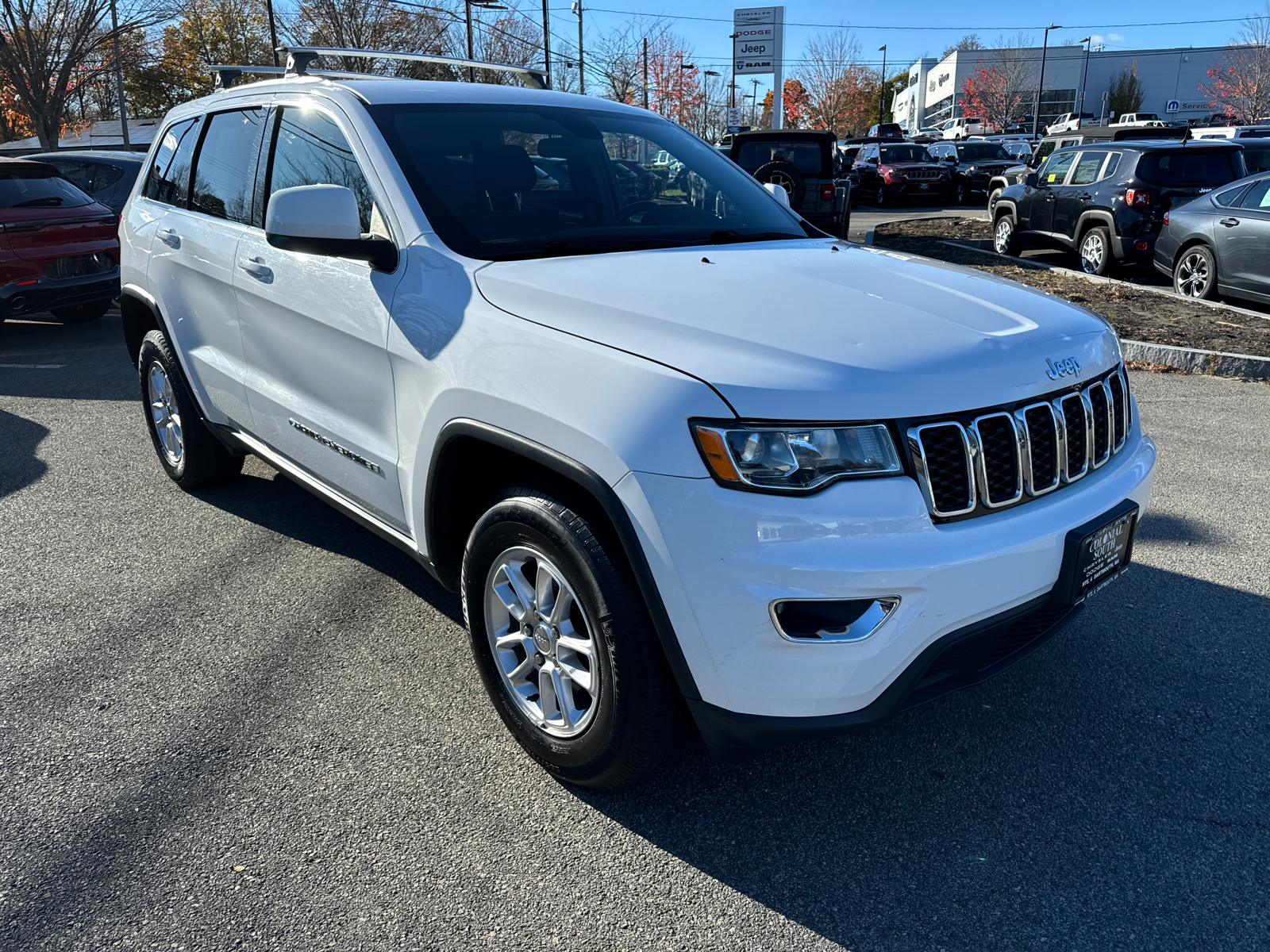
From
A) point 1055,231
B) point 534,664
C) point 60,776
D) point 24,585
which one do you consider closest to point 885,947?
point 534,664

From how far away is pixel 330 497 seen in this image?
3531 mm

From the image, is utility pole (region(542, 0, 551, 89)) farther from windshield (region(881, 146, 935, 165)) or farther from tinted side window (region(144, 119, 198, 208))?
tinted side window (region(144, 119, 198, 208))

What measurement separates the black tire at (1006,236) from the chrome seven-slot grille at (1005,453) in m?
12.0

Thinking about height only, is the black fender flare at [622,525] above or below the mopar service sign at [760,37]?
below

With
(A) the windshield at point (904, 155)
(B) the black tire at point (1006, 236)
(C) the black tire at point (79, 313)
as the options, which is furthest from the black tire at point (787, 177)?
(A) the windshield at point (904, 155)

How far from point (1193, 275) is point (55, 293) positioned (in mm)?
11427

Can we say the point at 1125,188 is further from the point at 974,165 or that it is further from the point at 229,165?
the point at 974,165

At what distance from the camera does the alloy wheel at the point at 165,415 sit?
15.9ft

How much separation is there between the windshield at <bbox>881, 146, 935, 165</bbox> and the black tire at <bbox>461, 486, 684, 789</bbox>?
25617 millimetres

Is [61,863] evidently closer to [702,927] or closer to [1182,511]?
[702,927]

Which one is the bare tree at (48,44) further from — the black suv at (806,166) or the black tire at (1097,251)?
the black tire at (1097,251)

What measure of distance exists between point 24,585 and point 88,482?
1.43 meters

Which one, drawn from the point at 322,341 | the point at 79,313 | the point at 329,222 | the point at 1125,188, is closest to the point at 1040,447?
the point at 329,222

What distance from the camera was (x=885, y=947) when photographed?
84.5 inches
